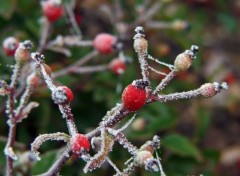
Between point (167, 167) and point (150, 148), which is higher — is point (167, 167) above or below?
above

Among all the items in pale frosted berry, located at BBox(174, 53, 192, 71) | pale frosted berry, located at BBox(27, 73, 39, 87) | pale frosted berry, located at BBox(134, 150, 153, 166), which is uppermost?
pale frosted berry, located at BBox(27, 73, 39, 87)

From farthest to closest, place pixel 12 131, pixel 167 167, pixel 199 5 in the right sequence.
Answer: pixel 199 5, pixel 167 167, pixel 12 131

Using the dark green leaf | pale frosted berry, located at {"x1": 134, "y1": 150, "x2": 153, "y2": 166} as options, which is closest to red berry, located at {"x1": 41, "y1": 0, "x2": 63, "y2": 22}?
the dark green leaf

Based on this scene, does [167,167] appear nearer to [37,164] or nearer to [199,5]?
[37,164]

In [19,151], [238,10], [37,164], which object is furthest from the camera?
[238,10]

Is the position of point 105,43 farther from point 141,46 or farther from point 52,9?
point 141,46

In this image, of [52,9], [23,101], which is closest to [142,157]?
[23,101]

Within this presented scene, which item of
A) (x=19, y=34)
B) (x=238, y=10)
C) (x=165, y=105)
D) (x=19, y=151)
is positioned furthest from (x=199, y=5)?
(x=19, y=151)

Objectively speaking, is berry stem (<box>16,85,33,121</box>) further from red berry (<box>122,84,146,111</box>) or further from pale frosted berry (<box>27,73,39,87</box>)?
red berry (<box>122,84,146,111</box>)

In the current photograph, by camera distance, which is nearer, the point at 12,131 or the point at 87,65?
the point at 12,131
